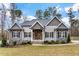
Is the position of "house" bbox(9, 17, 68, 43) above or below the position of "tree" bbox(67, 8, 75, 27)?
below

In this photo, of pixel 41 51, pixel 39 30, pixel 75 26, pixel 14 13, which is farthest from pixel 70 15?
pixel 14 13

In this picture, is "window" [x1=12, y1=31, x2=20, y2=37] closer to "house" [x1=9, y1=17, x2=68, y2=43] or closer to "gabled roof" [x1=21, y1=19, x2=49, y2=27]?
"house" [x1=9, y1=17, x2=68, y2=43]

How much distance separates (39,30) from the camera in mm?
6527

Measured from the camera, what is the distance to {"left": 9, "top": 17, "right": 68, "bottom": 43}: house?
650cm

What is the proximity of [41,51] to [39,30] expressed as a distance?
0.24 meters

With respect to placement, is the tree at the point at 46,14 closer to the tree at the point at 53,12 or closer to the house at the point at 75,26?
the tree at the point at 53,12

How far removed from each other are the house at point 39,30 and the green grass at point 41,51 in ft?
0.30

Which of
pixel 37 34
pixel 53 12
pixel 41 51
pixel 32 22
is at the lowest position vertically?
pixel 41 51

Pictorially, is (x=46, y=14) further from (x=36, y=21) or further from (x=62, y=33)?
(x=62, y=33)

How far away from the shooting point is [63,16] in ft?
21.3

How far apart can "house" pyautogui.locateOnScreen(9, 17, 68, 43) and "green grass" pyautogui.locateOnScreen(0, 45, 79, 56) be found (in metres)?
0.09

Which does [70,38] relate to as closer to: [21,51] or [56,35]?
[56,35]

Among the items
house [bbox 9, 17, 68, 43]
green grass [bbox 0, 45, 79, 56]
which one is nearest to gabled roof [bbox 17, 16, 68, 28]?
house [bbox 9, 17, 68, 43]

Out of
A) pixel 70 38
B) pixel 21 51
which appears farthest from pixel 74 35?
pixel 21 51
